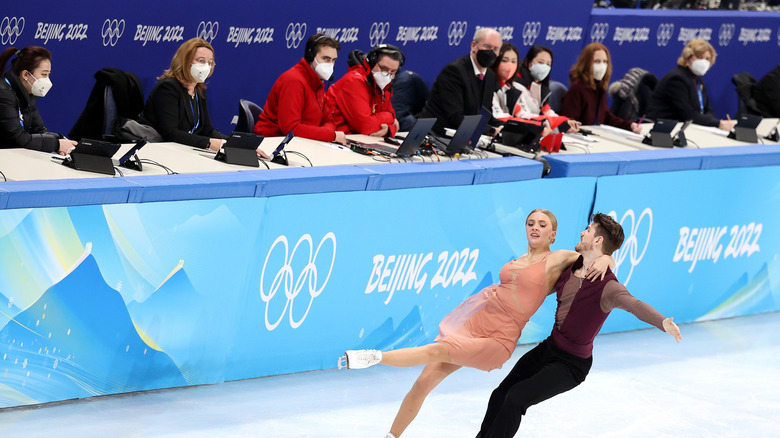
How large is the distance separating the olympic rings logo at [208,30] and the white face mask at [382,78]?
5.86ft

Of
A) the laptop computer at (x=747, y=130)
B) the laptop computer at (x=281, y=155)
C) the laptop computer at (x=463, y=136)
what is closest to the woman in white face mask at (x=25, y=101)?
the laptop computer at (x=281, y=155)

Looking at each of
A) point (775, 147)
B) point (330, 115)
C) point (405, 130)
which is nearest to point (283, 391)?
point (330, 115)

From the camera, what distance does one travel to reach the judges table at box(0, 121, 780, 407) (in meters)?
4.55

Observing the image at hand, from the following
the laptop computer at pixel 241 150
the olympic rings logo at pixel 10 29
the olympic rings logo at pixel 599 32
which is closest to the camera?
the laptop computer at pixel 241 150

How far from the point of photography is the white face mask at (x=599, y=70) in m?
7.79

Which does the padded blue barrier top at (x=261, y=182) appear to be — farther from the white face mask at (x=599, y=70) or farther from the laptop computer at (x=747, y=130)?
the laptop computer at (x=747, y=130)

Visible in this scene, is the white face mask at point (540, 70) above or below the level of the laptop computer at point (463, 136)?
above

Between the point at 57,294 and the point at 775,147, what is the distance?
181 inches

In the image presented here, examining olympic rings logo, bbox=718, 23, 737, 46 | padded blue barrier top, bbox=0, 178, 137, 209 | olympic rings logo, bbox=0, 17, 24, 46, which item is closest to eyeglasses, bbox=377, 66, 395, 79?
padded blue barrier top, bbox=0, 178, 137, 209

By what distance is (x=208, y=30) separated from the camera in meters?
7.82

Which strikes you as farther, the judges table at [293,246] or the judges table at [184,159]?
the judges table at [184,159]

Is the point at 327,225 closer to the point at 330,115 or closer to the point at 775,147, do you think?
the point at 330,115

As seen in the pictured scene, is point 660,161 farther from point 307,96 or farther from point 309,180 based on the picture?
point 309,180

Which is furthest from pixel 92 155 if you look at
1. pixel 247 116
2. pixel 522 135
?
pixel 522 135
